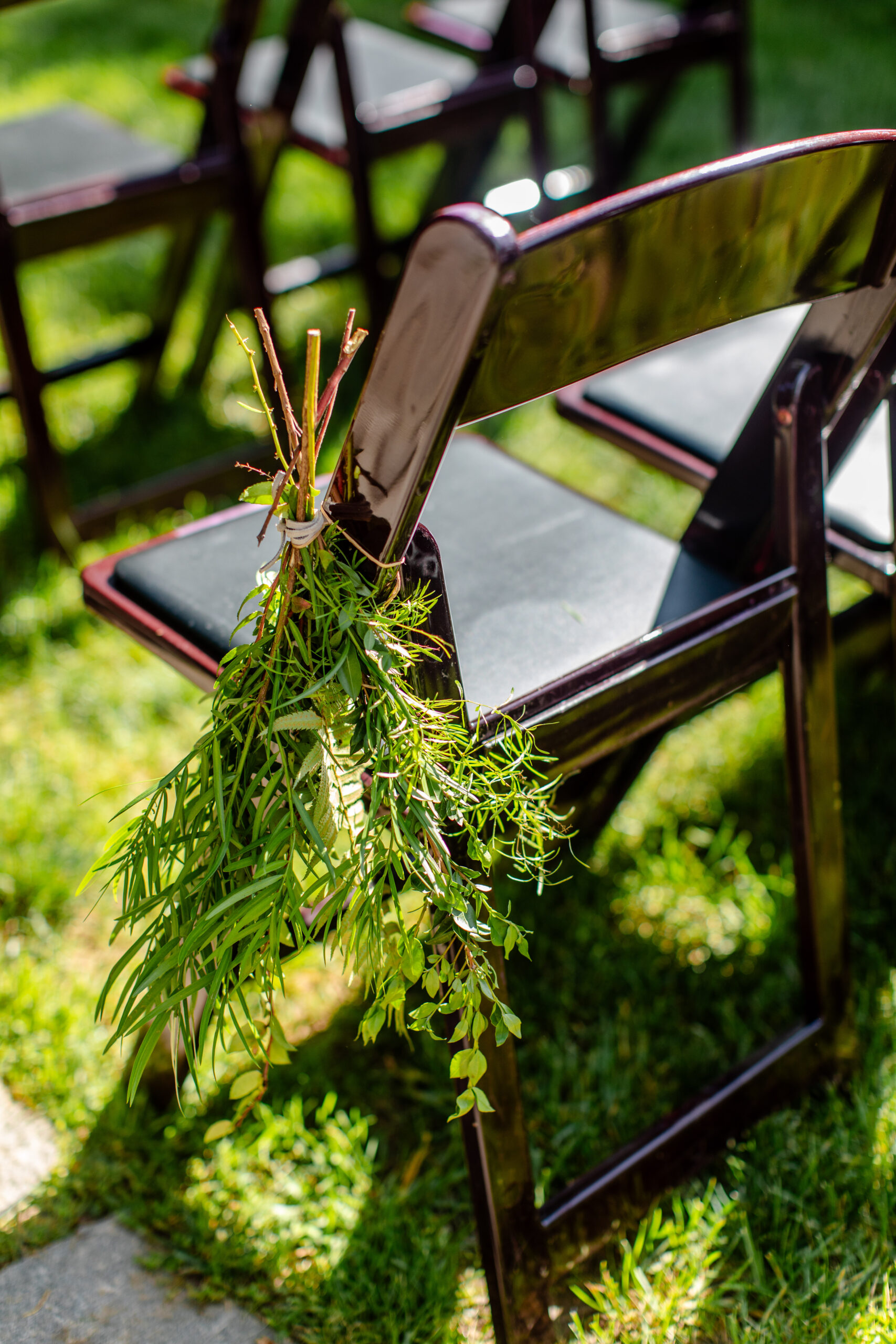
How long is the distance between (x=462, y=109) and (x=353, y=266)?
412 millimetres

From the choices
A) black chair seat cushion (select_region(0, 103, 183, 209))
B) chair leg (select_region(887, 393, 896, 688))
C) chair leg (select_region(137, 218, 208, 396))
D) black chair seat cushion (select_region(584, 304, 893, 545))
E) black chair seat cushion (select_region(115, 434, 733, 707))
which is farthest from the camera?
chair leg (select_region(137, 218, 208, 396))

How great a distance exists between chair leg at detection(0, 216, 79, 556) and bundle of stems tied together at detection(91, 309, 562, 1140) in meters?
1.60

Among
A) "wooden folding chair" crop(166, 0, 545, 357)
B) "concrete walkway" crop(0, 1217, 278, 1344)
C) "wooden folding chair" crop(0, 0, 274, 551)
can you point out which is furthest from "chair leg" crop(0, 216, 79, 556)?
"concrete walkway" crop(0, 1217, 278, 1344)

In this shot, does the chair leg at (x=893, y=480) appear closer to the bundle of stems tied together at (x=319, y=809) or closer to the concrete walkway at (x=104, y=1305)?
the bundle of stems tied together at (x=319, y=809)

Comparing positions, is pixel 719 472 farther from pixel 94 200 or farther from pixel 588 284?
pixel 94 200

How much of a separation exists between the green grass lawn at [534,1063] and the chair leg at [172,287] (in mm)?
539

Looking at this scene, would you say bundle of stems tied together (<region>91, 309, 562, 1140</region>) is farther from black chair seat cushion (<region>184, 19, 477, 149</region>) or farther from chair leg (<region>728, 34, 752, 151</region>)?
chair leg (<region>728, 34, 752, 151</region>)

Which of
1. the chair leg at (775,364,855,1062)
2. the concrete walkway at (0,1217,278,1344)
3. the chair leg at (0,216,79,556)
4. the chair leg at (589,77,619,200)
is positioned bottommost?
the concrete walkway at (0,1217,278,1344)

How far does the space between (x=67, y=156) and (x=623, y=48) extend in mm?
1249

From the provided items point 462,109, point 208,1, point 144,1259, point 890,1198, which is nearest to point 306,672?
point 144,1259

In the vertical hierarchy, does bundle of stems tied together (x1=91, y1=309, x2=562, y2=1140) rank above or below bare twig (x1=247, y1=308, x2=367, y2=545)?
below

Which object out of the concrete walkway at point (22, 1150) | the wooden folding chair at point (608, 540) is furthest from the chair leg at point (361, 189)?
the concrete walkway at point (22, 1150)

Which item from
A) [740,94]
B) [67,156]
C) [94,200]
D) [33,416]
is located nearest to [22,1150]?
[33,416]

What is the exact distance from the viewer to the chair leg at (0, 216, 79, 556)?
225 centimetres
